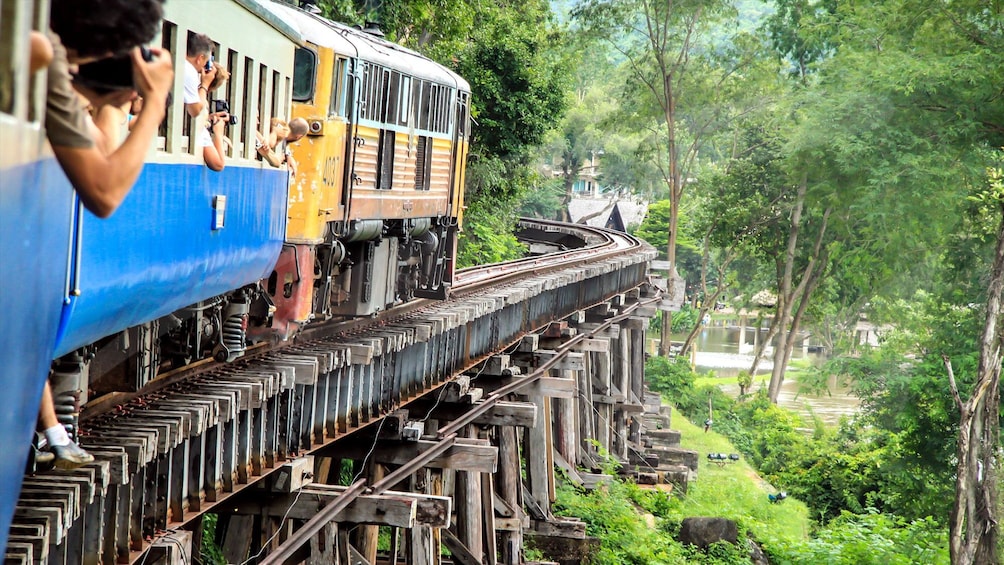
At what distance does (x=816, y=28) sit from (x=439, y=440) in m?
26.7

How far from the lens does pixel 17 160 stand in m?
1.47

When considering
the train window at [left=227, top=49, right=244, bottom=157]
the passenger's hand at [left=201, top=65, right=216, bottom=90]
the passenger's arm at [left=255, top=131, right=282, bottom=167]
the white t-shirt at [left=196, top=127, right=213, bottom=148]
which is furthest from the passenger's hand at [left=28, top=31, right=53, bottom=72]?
the passenger's arm at [left=255, top=131, right=282, bottom=167]

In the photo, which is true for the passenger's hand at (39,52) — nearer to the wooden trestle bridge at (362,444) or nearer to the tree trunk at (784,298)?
the wooden trestle bridge at (362,444)

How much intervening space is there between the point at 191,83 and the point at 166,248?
2.27ft

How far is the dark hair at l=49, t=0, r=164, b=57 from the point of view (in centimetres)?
167

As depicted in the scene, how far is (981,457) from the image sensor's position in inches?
780

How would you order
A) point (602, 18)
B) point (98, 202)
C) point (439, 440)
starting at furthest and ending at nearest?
point (602, 18), point (439, 440), point (98, 202)

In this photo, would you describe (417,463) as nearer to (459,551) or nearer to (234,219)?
(459,551)

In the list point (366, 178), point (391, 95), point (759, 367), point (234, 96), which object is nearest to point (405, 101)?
point (391, 95)

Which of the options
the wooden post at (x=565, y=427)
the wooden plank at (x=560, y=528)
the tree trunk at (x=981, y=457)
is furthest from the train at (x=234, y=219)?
the tree trunk at (x=981, y=457)

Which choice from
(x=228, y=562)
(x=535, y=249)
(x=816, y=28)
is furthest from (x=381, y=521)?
(x=816, y=28)

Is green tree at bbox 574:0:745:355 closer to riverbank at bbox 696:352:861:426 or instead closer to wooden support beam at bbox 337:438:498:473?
riverbank at bbox 696:352:861:426

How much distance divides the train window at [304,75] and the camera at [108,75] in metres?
6.33

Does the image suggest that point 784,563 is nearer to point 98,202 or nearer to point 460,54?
point 460,54
